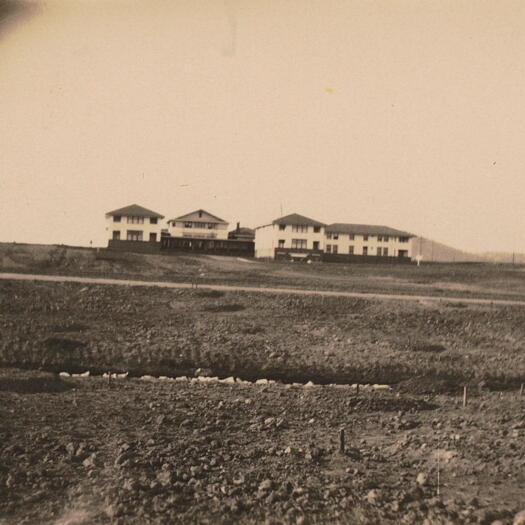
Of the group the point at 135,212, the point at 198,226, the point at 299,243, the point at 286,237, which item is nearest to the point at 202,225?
the point at 198,226

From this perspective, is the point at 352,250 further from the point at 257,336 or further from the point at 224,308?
the point at 257,336

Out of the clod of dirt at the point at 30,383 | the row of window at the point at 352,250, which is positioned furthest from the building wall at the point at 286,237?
the clod of dirt at the point at 30,383

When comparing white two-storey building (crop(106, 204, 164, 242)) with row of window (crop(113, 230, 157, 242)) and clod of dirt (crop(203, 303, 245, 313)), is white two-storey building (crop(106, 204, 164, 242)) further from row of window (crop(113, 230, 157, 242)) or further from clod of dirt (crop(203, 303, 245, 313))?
clod of dirt (crop(203, 303, 245, 313))

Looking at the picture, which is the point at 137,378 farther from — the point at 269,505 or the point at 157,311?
the point at 269,505

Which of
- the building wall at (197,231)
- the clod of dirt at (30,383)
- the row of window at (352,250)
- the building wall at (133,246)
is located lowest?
the clod of dirt at (30,383)

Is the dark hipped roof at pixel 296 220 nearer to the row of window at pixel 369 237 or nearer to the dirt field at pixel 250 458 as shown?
the row of window at pixel 369 237

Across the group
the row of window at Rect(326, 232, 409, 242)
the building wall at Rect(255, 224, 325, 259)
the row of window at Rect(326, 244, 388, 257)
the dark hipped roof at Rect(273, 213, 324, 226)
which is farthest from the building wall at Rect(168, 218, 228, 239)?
the row of window at Rect(326, 232, 409, 242)
